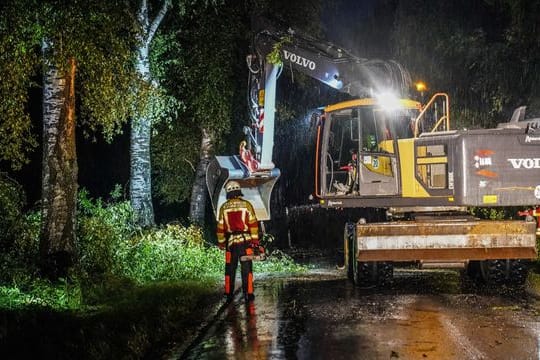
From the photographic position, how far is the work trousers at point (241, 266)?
11.7 m

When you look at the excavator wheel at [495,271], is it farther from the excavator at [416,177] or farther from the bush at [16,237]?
the bush at [16,237]

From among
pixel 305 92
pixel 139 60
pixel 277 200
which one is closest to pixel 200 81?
pixel 139 60

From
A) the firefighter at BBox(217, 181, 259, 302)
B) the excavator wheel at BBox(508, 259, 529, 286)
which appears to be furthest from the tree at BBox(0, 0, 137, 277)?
the excavator wheel at BBox(508, 259, 529, 286)

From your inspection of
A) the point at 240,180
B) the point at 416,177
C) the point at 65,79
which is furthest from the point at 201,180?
the point at 416,177

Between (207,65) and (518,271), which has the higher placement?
(207,65)

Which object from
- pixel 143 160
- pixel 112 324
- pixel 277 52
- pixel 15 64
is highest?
pixel 277 52

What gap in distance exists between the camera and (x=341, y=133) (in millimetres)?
13578

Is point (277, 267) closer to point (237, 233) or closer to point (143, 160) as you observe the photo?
point (143, 160)

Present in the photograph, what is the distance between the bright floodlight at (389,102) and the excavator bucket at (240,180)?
495 centimetres

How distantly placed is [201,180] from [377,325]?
15427 millimetres

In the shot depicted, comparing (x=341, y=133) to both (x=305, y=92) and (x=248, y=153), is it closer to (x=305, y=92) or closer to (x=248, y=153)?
(x=248, y=153)

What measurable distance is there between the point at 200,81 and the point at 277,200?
13043 millimetres

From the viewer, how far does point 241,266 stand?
39.0 ft

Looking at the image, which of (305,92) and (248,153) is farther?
(305,92)
